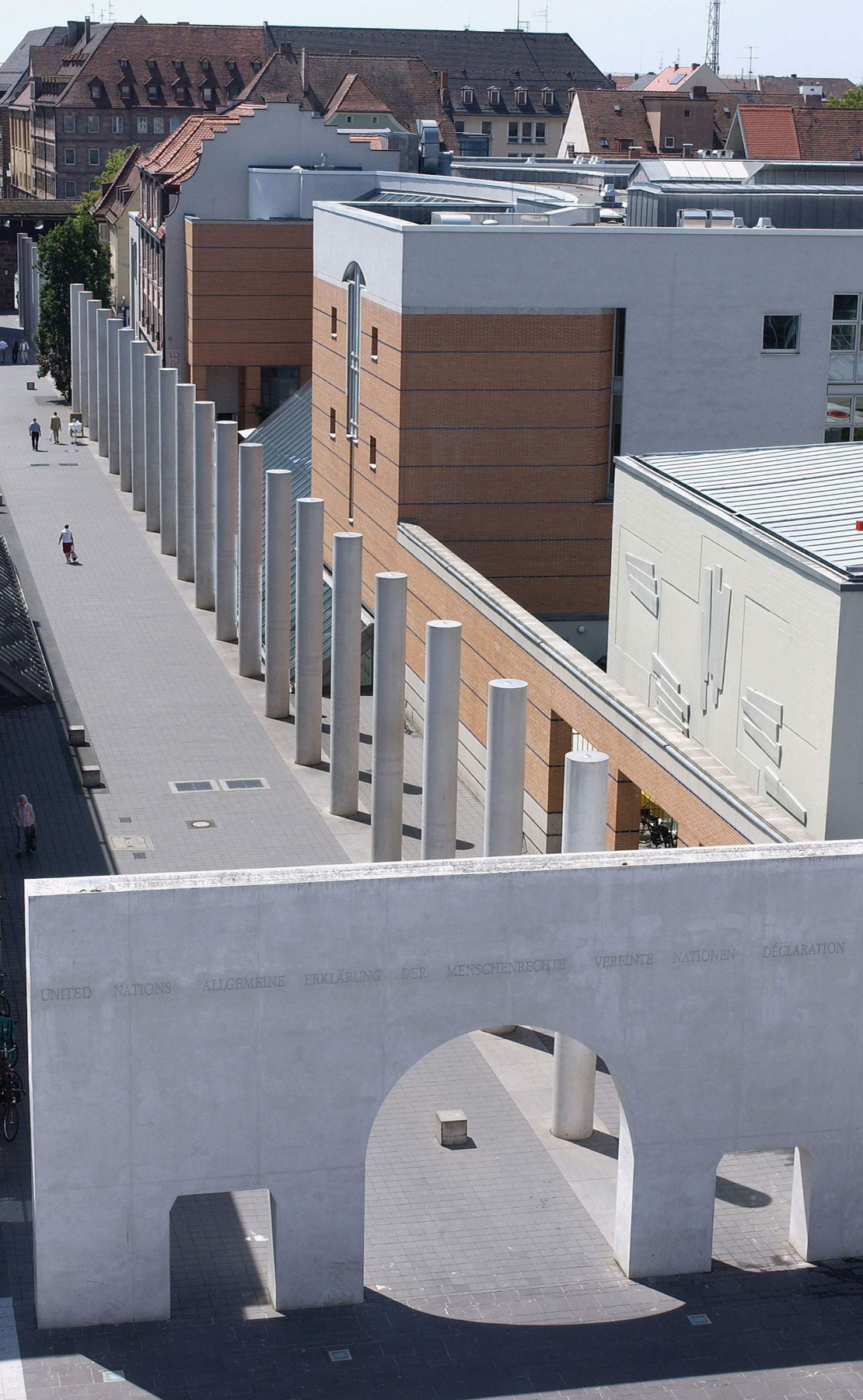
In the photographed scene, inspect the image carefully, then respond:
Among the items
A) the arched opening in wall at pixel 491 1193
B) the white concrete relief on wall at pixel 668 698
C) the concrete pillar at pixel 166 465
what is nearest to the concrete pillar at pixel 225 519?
the concrete pillar at pixel 166 465

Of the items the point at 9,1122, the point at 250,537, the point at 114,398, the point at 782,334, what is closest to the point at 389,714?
the point at 9,1122

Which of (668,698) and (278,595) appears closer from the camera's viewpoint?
(668,698)

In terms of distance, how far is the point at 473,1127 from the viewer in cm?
2461

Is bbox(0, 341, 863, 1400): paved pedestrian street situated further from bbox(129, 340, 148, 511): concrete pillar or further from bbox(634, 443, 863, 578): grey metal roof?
bbox(129, 340, 148, 511): concrete pillar

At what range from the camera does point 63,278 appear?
8656cm

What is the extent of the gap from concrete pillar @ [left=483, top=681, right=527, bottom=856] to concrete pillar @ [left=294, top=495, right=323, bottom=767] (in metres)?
11.7

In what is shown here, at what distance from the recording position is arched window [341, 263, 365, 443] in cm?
4297

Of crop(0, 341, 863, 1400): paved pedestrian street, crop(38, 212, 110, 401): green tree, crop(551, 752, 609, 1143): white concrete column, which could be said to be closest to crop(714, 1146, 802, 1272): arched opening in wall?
crop(0, 341, 863, 1400): paved pedestrian street

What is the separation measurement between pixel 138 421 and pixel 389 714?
3327cm

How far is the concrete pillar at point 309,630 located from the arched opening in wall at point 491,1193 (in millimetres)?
12436

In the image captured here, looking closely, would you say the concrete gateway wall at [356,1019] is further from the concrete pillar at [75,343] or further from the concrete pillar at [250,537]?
the concrete pillar at [75,343]

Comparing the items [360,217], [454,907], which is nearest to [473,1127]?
[454,907]

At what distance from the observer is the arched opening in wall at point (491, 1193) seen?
66.7 feet

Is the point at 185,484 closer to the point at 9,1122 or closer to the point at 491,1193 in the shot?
the point at 9,1122
